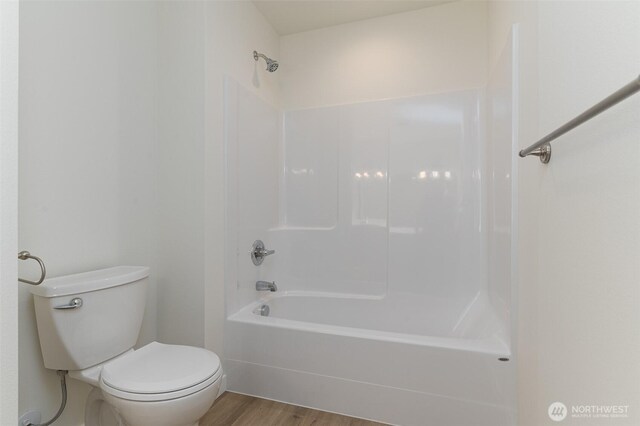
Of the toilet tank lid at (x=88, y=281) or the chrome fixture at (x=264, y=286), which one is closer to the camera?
the toilet tank lid at (x=88, y=281)

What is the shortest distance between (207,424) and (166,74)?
6.23ft

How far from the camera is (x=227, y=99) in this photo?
6.12ft

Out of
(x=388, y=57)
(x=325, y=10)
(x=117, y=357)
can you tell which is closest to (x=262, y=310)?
(x=117, y=357)

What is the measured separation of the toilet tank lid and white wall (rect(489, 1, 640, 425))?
1.63 metres

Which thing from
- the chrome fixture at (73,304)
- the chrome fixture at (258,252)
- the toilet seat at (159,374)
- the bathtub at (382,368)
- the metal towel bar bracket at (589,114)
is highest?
the metal towel bar bracket at (589,114)

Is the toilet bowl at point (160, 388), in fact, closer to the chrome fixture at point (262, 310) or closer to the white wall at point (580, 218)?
the chrome fixture at point (262, 310)

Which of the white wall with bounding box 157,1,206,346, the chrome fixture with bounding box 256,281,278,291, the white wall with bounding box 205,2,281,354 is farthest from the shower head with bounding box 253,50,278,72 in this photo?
the chrome fixture with bounding box 256,281,278,291

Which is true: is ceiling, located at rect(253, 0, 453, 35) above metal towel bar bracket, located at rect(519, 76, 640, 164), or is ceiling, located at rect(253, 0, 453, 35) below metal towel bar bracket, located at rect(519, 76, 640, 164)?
above

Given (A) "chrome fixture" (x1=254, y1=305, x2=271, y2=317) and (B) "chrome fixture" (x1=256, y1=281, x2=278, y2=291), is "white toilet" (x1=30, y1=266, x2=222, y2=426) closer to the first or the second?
(A) "chrome fixture" (x1=254, y1=305, x2=271, y2=317)

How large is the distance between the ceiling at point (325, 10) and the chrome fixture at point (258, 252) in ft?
5.63

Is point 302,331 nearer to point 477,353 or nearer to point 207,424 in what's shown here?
point 207,424

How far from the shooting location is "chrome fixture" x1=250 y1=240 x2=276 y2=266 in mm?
2148

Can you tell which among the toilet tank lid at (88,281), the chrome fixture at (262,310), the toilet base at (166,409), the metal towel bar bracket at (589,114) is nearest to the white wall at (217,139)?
the chrome fixture at (262,310)

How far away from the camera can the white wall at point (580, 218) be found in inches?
24.9
